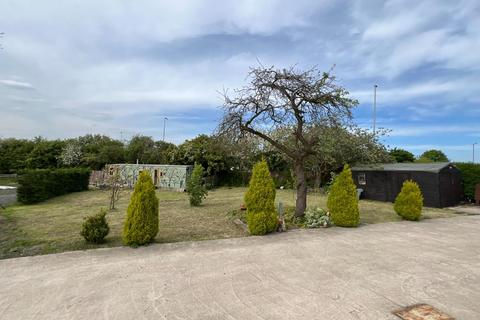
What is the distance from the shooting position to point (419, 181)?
1423cm

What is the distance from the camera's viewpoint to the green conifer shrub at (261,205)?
7844 mm

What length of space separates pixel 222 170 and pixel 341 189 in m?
17.6

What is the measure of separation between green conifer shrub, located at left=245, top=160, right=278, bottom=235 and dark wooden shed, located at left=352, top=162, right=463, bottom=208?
369 inches

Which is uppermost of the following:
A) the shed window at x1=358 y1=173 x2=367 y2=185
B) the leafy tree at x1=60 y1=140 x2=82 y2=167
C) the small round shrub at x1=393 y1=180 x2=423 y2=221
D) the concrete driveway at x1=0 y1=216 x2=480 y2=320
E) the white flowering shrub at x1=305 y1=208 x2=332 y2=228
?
the leafy tree at x1=60 y1=140 x2=82 y2=167

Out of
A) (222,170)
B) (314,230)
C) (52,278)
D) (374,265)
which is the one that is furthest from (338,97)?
(222,170)

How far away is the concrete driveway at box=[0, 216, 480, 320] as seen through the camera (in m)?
3.76

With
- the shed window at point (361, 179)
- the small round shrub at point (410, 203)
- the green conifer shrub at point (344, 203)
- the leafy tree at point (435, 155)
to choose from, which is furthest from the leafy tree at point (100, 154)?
the leafy tree at point (435, 155)

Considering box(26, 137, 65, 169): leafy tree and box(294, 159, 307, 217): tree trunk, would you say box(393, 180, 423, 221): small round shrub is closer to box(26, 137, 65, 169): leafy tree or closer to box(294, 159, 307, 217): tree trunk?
box(294, 159, 307, 217): tree trunk

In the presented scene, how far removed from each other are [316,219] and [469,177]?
11.0 metres

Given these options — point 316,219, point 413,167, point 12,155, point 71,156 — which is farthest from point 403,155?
point 12,155

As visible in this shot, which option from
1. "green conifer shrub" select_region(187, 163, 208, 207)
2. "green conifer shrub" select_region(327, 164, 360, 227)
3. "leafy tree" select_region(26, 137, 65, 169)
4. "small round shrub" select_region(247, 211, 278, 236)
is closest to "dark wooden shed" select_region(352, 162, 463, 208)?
"green conifer shrub" select_region(327, 164, 360, 227)

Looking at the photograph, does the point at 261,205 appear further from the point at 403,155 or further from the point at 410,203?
the point at 403,155

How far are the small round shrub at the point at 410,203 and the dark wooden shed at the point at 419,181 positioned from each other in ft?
14.3

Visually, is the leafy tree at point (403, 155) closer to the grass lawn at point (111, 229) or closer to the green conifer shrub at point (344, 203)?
the grass lawn at point (111, 229)
